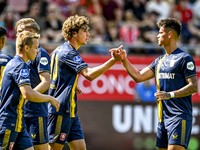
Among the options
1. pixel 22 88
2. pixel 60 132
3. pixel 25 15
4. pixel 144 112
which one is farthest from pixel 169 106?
pixel 25 15

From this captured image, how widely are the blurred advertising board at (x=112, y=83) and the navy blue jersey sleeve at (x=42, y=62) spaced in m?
6.31

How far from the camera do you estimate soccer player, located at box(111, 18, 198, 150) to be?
5945 millimetres

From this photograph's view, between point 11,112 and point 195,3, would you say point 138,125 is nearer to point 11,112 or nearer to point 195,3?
point 11,112

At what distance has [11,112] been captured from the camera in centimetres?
506

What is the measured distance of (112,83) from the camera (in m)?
12.4

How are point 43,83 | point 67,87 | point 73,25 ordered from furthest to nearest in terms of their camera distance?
point 73,25, point 67,87, point 43,83

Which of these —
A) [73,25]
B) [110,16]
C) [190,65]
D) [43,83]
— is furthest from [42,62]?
[110,16]

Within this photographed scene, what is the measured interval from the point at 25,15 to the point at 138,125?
6.40 meters

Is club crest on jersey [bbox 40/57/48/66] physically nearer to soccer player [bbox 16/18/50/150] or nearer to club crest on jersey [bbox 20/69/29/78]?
soccer player [bbox 16/18/50/150]

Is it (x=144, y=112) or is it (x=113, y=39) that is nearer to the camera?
(x=144, y=112)

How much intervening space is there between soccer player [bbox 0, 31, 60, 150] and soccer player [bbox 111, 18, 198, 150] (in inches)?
80.7

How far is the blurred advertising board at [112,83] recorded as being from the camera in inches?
484

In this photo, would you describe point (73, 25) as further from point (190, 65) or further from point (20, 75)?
point (190, 65)

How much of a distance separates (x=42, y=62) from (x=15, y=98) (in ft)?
3.30
